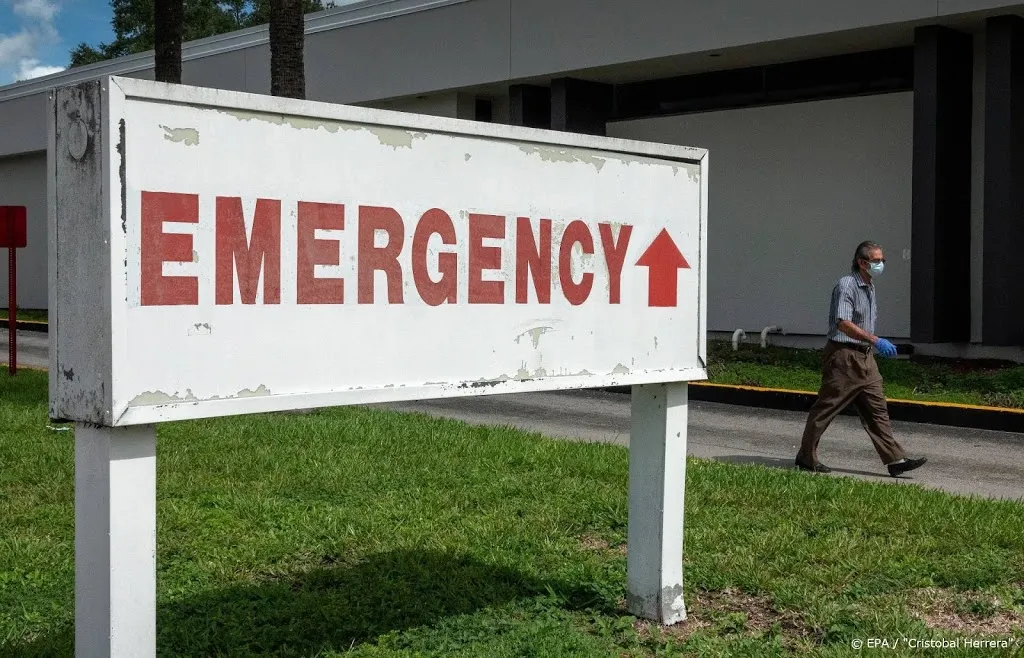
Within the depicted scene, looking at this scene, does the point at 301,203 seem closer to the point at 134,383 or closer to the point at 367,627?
the point at 134,383

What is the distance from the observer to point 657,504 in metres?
4.72

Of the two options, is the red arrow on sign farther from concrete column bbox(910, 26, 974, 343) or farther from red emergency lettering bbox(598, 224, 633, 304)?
concrete column bbox(910, 26, 974, 343)

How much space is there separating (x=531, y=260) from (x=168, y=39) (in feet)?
47.8

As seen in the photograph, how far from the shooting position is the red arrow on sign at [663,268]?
4652mm

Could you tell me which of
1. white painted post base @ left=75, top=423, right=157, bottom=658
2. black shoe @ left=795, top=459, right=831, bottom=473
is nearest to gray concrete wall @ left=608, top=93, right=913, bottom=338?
black shoe @ left=795, top=459, right=831, bottom=473

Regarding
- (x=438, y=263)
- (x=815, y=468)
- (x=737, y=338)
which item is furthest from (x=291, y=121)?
(x=737, y=338)

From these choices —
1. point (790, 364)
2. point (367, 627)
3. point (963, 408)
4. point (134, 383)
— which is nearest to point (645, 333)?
point (367, 627)

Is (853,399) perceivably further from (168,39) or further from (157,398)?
(168,39)

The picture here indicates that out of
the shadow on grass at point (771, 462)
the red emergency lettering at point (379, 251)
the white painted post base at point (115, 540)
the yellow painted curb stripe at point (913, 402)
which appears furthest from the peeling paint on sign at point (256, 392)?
the yellow painted curb stripe at point (913, 402)

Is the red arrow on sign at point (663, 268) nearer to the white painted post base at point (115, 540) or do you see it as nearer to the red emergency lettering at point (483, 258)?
the red emergency lettering at point (483, 258)

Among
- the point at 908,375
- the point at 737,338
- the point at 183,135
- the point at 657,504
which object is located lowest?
the point at 908,375

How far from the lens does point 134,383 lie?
313 centimetres

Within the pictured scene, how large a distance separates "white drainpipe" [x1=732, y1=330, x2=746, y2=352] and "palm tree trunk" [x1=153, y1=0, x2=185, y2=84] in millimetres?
9172

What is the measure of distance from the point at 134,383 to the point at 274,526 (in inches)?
120
